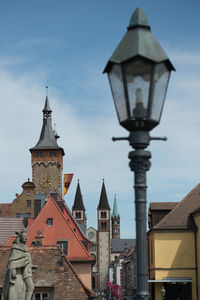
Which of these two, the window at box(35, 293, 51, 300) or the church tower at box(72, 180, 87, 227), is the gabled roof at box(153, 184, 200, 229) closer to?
the window at box(35, 293, 51, 300)

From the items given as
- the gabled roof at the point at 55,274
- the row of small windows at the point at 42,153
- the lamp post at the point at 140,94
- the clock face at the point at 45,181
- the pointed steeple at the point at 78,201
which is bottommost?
the gabled roof at the point at 55,274

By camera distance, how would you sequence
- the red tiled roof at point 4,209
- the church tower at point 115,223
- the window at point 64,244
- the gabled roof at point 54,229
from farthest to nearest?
the church tower at point 115,223
the red tiled roof at point 4,209
the gabled roof at point 54,229
the window at point 64,244

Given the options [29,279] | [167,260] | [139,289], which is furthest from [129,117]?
[167,260]

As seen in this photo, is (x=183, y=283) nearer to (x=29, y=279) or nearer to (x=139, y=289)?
(x=29, y=279)

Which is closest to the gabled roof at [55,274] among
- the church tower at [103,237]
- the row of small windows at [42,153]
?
the row of small windows at [42,153]

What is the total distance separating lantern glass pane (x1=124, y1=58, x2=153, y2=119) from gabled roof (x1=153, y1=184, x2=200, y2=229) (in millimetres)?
29446

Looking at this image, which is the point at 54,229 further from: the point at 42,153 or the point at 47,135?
the point at 47,135

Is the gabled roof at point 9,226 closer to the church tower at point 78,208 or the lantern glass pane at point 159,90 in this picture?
the lantern glass pane at point 159,90

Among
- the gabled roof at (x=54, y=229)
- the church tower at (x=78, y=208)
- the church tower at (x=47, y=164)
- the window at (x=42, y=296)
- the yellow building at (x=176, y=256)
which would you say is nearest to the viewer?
the window at (x=42, y=296)

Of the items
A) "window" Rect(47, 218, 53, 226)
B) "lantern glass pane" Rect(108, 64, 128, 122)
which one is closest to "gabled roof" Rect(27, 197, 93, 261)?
"window" Rect(47, 218, 53, 226)

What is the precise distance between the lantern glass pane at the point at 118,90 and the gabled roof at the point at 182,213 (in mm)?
29290

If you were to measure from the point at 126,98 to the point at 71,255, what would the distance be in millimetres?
39713

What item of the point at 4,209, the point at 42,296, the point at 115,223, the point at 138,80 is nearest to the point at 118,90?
the point at 138,80

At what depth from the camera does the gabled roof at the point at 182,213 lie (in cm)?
Answer: 3434
